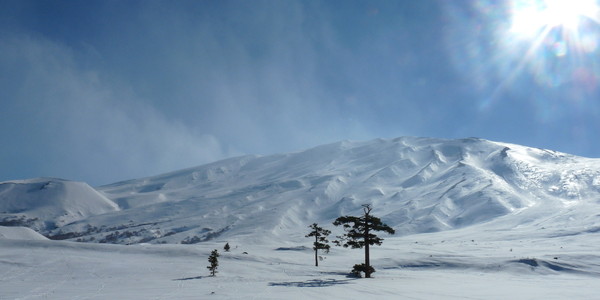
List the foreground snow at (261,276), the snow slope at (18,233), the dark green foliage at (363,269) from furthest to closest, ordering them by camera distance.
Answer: the snow slope at (18,233) → the dark green foliage at (363,269) → the foreground snow at (261,276)

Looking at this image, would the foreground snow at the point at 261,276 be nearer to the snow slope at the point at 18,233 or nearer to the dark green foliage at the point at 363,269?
the dark green foliage at the point at 363,269

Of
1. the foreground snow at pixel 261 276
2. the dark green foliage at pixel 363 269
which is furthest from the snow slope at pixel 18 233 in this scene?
the dark green foliage at pixel 363 269

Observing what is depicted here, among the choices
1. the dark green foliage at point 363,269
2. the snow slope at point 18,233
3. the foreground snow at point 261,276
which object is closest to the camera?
the foreground snow at point 261,276

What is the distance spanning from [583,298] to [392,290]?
33.3 ft

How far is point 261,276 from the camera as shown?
39094mm

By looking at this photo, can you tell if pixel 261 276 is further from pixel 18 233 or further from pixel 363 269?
pixel 18 233

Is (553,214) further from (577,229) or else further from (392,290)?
(392,290)

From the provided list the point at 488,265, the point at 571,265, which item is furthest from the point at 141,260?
the point at 571,265

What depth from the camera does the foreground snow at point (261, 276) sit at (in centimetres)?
2317

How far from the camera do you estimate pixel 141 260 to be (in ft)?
167

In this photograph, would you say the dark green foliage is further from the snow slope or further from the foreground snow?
the snow slope

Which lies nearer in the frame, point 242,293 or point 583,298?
point 583,298

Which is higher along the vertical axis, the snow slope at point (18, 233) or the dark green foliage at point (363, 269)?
the snow slope at point (18, 233)

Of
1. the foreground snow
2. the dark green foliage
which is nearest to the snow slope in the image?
the foreground snow
